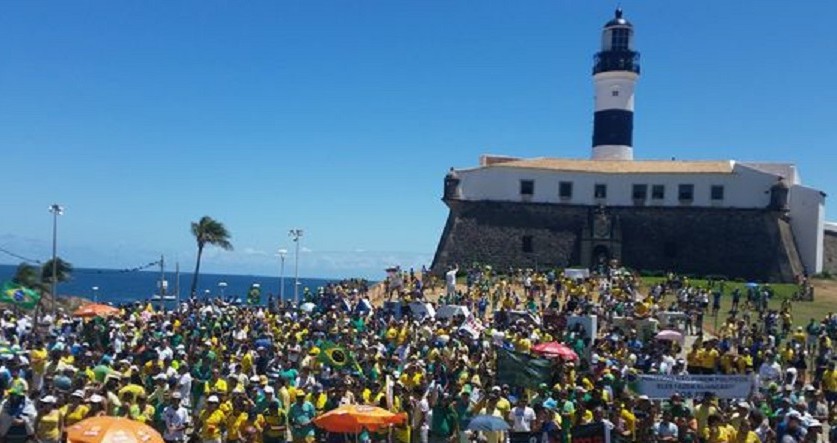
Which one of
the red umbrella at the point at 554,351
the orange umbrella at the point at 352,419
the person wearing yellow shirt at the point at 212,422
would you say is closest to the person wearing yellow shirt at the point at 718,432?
the orange umbrella at the point at 352,419

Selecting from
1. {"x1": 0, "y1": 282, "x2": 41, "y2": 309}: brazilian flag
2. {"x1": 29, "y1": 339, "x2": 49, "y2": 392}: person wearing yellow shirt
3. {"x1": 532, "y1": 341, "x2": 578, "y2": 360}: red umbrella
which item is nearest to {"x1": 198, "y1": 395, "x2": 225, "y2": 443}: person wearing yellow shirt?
{"x1": 29, "y1": 339, "x2": 49, "y2": 392}: person wearing yellow shirt

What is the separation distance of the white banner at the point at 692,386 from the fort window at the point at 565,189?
33.6 meters

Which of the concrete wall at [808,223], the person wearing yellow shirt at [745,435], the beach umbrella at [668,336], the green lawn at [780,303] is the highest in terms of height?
the concrete wall at [808,223]

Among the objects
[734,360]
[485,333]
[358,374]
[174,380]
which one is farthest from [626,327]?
[174,380]

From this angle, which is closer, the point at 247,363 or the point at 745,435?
the point at 745,435

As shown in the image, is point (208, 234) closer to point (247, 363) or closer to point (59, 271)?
point (59, 271)

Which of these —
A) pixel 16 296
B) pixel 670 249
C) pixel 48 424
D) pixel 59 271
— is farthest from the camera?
pixel 670 249

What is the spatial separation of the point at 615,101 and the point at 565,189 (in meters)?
9.44

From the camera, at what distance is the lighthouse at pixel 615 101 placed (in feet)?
177

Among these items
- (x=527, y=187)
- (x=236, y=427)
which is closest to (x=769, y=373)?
(x=236, y=427)

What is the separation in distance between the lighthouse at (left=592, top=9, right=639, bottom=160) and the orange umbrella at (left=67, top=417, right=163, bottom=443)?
46743 millimetres

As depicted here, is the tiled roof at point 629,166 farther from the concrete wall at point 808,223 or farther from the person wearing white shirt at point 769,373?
the person wearing white shirt at point 769,373

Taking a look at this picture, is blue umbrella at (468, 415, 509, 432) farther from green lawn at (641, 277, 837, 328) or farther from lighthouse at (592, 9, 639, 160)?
lighthouse at (592, 9, 639, 160)

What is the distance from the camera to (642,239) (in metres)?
47.4
